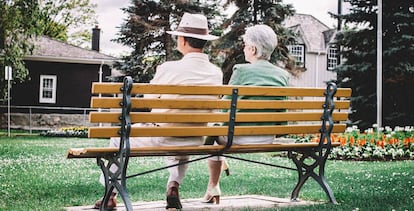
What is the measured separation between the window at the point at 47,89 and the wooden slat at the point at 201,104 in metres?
32.2

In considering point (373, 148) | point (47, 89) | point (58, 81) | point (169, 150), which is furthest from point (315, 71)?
point (169, 150)

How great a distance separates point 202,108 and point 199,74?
0.45 meters

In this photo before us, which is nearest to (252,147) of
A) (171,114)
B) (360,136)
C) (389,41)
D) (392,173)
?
(171,114)

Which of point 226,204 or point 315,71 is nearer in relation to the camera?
point 226,204

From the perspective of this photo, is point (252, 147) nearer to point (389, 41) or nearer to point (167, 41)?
point (389, 41)

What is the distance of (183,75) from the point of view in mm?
5562

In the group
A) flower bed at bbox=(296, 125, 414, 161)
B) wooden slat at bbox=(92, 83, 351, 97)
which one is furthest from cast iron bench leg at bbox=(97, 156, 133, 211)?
flower bed at bbox=(296, 125, 414, 161)

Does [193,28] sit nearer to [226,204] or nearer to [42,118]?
[226,204]

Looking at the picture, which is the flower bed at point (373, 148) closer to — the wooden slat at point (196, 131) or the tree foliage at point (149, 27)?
the wooden slat at point (196, 131)

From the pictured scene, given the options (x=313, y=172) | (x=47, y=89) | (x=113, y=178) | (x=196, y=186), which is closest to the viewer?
(x=113, y=178)

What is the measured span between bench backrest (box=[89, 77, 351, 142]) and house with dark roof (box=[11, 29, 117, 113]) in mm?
31333

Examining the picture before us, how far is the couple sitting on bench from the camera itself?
17.9 ft

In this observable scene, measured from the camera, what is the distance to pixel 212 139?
580cm

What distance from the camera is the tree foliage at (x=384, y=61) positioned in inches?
905
